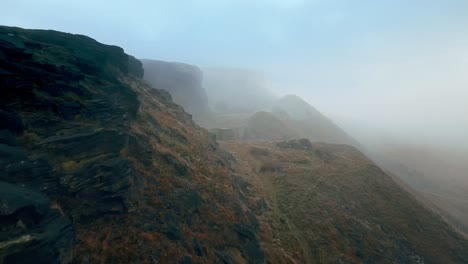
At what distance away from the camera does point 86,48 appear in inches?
1052

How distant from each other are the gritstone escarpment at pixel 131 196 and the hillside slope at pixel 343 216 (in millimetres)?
178

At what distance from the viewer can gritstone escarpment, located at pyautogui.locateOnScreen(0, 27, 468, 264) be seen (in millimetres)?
14289

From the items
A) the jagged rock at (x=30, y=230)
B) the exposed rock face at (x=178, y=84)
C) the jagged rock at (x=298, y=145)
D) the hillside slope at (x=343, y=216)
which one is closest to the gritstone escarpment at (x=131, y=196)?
the jagged rock at (x=30, y=230)

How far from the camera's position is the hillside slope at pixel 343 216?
27.5 meters

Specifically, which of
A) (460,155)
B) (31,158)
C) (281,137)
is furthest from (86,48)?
(460,155)

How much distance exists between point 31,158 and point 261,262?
18094 mm

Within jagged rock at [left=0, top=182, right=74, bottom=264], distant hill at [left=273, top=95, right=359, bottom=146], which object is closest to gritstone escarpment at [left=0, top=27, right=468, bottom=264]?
jagged rock at [left=0, top=182, right=74, bottom=264]

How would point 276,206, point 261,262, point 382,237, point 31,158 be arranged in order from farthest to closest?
point 276,206 → point 382,237 → point 261,262 → point 31,158

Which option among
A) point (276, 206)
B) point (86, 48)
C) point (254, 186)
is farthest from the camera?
point (254, 186)

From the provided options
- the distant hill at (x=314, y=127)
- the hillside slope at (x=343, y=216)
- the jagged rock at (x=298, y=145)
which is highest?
the jagged rock at (x=298, y=145)

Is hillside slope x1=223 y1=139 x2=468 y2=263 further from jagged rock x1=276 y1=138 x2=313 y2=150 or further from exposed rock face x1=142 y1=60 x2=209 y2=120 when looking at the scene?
exposed rock face x1=142 y1=60 x2=209 y2=120

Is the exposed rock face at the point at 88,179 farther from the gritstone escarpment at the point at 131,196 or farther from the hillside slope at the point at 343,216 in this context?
the hillside slope at the point at 343,216

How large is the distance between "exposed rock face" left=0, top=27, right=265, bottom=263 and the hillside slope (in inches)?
273

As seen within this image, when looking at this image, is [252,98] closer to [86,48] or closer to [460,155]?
[460,155]
